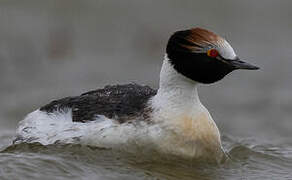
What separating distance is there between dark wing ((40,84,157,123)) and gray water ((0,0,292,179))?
300 centimetres

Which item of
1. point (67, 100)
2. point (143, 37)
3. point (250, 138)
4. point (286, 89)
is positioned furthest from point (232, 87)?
point (67, 100)

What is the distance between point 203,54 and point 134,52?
7.98 meters

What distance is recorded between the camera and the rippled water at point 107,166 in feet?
34.4

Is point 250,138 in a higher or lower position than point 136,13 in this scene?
lower

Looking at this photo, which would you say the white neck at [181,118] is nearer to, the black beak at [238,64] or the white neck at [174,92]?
the white neck at [174,92]

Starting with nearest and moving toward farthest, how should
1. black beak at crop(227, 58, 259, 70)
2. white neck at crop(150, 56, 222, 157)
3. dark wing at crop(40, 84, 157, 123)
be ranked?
black beak at crop(227, 58, 259, 70), white neck at crop(150, 56, 222, 157), dark wing at crop(40, 84, 157, 123)

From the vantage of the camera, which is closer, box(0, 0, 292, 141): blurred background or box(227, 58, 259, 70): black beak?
box(227, 58, 259, 70): black beak

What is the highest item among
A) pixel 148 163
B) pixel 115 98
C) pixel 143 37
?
pixel 143 37

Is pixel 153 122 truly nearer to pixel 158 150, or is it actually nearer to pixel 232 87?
pixel 158 150

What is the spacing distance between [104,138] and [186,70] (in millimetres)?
1223

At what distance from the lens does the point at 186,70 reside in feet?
36.0

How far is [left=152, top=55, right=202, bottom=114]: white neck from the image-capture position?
11.1 m

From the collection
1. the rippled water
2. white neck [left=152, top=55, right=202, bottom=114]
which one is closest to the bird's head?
white neck [left=152, top=55, right=202, bottom=114]

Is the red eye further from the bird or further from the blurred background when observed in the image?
the blurred background
